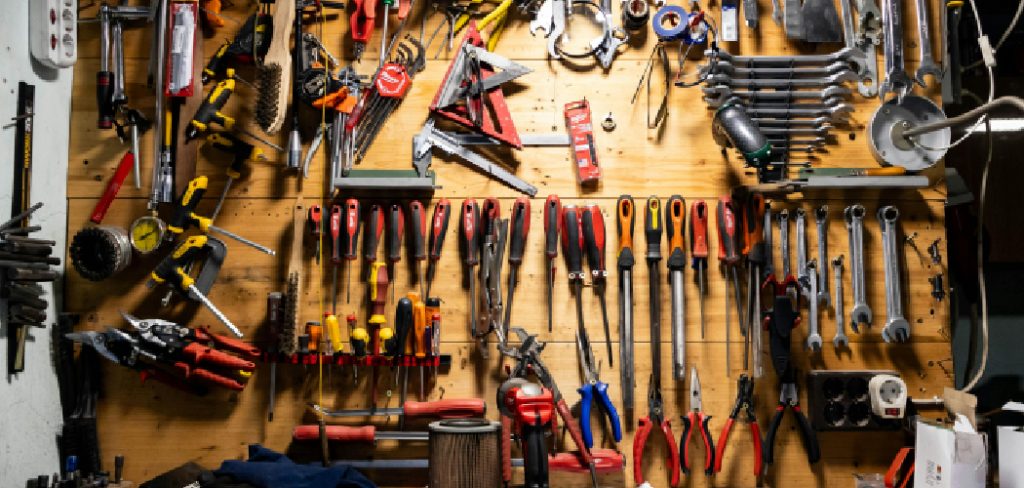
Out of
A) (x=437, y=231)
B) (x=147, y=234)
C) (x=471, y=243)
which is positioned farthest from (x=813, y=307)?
(x=147, y=234)

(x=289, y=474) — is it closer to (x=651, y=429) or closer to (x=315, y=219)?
(x=315, y=219)

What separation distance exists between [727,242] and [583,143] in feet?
1.83

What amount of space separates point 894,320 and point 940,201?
44 centimetres

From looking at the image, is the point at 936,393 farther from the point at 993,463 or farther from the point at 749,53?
the point at 749,53

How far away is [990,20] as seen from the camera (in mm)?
3707

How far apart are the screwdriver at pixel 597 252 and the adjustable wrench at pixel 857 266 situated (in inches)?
31.2

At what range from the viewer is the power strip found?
8.71 ft

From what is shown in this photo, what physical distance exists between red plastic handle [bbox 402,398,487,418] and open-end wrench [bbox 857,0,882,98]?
162cm

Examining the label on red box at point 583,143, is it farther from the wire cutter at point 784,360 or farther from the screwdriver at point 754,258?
the wire cutter at point 784,360

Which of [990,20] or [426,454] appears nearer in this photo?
[426,454]

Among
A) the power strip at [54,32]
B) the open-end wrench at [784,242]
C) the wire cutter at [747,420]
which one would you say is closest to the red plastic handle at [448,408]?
the wire cutter at [747,420]

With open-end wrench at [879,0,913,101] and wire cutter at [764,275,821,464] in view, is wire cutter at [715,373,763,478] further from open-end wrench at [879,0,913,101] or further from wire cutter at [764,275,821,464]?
open-end wrench at [879,0,913,101]

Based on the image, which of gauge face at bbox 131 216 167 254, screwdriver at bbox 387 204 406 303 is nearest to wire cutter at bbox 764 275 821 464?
screwdriver at bbox 387 204 406 303

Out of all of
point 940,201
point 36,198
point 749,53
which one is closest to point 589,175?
point 749,53
